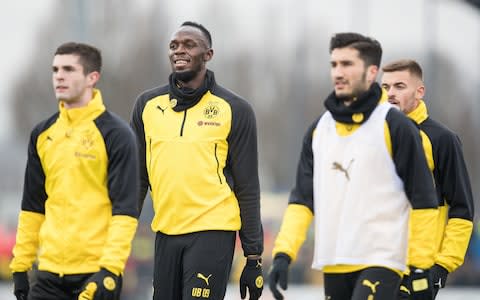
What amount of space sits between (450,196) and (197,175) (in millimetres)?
1784

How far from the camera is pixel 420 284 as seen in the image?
8719 millimetres

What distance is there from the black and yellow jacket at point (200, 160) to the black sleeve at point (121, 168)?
93 centimetres

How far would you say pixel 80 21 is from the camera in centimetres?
3186

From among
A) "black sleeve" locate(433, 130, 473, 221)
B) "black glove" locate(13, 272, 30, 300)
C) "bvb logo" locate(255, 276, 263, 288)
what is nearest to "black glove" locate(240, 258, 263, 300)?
"bvb logo" locate(255, 276, 263, 288)

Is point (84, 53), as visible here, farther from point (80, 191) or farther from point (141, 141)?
point (141, 141)

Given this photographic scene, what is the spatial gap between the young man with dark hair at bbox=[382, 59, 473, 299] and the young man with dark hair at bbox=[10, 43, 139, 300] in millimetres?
2375

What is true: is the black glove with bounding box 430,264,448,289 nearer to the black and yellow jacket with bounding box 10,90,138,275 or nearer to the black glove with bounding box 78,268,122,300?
the black and yellow jacket with bounding box 10,90,138,275

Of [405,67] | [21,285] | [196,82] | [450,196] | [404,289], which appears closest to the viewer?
[21,285]

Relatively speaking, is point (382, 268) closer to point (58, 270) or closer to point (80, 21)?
point (58, 270)

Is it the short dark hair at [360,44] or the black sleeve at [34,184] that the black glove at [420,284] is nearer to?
the short dark hair at [360,44]

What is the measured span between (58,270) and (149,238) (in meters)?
22.2

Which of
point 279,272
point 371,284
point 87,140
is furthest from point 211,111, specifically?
point 371,284

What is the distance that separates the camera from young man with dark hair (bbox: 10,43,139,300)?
8680mm

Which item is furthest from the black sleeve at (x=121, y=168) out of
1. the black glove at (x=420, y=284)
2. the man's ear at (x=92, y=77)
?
the black glove at (x=420, y=284)
